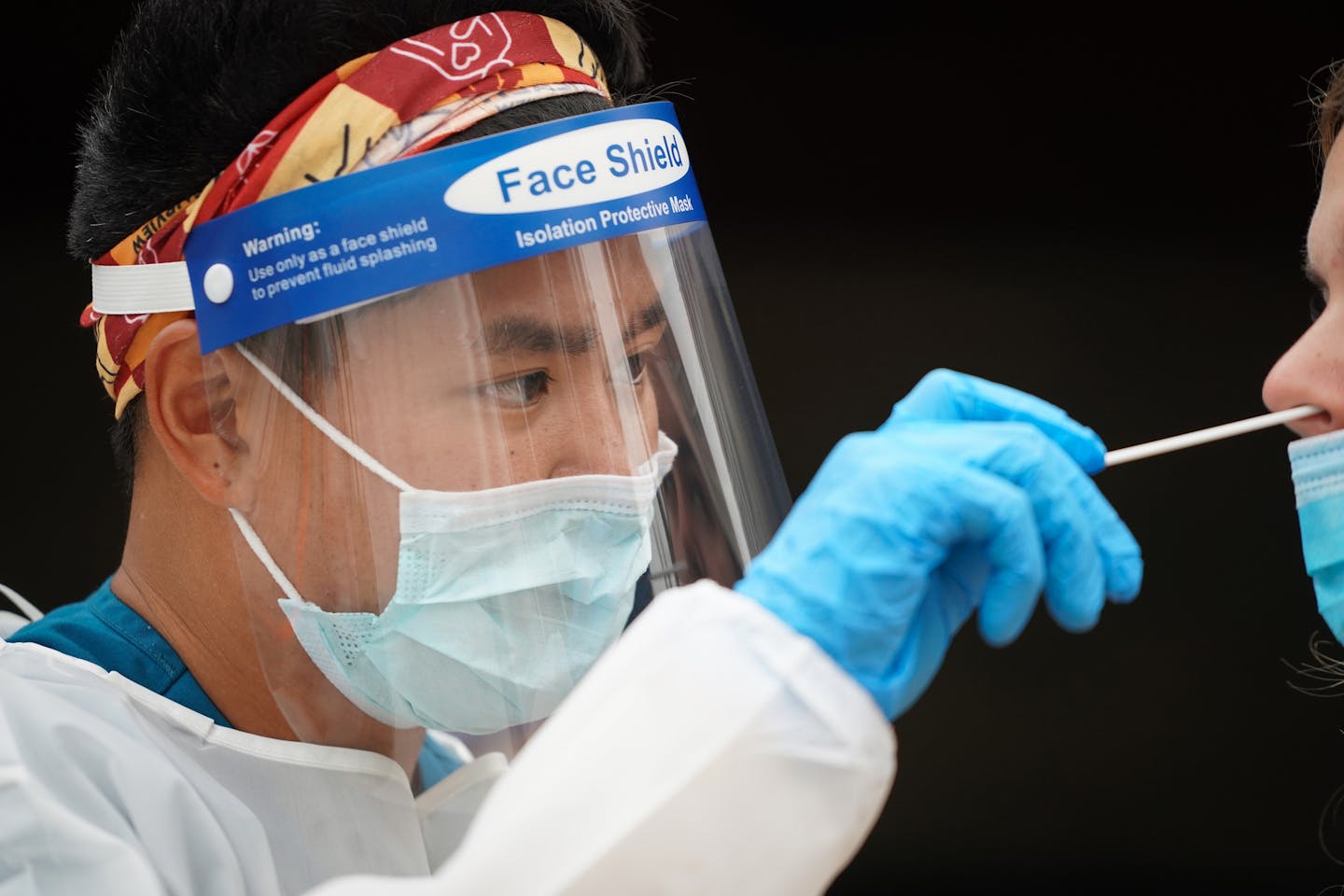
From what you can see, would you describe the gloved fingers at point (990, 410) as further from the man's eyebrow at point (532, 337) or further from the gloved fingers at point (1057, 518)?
the man's eyebrow at point (532, 337)

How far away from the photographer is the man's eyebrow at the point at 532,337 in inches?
54.6

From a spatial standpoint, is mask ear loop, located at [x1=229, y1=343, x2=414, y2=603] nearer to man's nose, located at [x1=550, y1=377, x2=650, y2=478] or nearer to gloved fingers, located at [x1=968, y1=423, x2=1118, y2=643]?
man's nose, located at [x1=550, y1=377, x2=650, y2=478]

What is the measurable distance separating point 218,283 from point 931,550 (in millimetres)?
782

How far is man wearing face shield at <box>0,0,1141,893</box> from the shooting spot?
1268 millimetres

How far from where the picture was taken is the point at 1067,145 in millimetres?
2820

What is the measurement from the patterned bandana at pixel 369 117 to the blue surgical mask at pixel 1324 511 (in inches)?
34.0

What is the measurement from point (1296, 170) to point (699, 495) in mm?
1934

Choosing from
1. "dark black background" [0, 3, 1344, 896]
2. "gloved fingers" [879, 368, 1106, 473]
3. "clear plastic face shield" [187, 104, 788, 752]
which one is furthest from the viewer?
"dark black background" [0, 3, 1344, 896]

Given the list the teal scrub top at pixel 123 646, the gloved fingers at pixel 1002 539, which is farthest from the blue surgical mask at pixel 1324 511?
the teal scrub top at pixel 123 646

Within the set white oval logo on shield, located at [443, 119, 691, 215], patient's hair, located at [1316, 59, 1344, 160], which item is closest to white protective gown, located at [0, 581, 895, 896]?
white oval logo on shield, located at [443, 119, 691, 215]

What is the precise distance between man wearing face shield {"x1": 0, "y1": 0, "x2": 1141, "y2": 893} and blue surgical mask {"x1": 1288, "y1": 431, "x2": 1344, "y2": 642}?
25 centimetres

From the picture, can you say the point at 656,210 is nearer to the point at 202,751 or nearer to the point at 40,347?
the point at 202,751

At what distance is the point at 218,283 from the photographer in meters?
1.40

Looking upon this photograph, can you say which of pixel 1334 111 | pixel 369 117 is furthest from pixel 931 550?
pixel 1334 111
